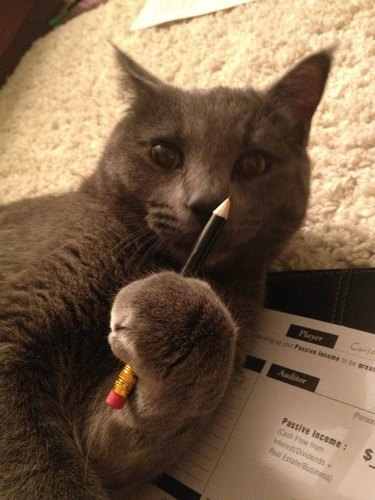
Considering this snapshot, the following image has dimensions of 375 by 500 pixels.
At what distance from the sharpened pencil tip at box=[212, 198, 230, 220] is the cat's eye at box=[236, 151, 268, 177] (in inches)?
6.1

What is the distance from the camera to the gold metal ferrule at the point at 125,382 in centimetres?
61

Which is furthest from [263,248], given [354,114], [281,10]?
[281,10]

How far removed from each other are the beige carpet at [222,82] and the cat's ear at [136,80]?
0.42 m

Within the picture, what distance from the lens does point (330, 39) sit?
1233 millimetres

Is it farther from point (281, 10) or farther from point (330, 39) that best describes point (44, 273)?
point (281, 10)

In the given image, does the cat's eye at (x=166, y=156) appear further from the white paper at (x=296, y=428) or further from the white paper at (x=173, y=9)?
the white paper at (x=173, y=9)

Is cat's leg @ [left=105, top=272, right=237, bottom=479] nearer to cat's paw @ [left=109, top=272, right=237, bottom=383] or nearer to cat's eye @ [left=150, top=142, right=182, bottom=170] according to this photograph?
cat's paw @ [left=109, top=272, right=237, bottom=383]

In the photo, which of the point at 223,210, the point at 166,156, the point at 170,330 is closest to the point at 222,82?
the point at 166,156

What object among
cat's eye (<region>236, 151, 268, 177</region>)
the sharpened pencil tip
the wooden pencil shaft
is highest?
cat's eye (<region>236, 151, 268, 177</region>)

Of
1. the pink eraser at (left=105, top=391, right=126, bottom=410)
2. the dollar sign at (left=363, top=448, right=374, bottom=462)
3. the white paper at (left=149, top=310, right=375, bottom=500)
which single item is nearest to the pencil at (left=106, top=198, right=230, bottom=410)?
the pink eraser at (left=105, top=391, right=126, bottom=410)

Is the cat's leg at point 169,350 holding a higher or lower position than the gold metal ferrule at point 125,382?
higher

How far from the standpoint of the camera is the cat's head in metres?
0.78

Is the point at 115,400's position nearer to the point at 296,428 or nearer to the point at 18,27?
the point at 296,428

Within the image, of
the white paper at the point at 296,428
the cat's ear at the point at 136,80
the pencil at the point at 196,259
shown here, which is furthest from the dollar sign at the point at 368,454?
the cat's ear at the point at 136,80
